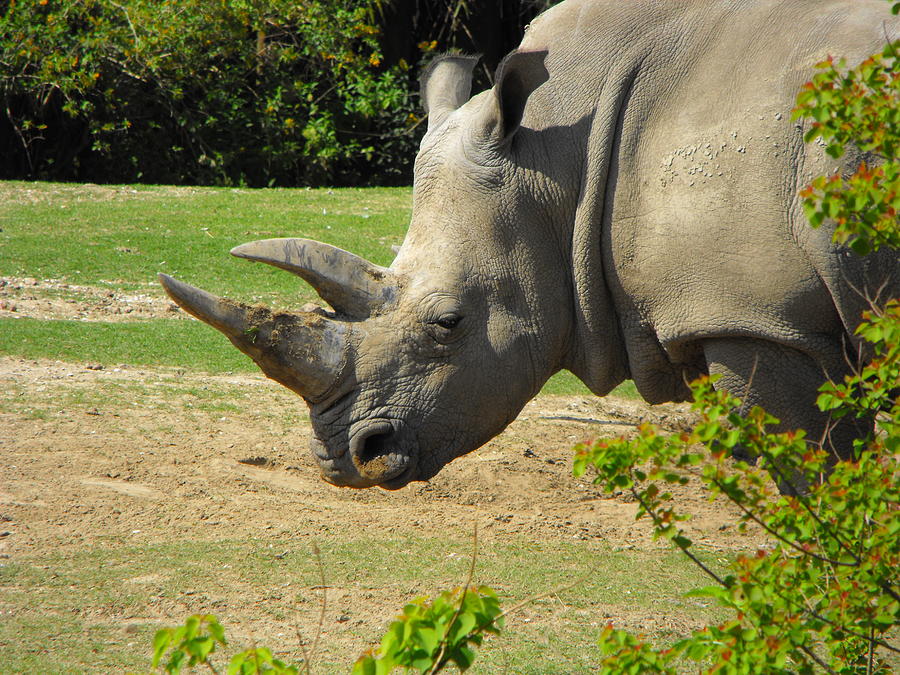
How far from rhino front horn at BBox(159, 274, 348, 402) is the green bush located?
1213 cm

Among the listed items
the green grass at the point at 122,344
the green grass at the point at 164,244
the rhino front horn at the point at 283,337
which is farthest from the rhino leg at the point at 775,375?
the green grass at the point at 122,344

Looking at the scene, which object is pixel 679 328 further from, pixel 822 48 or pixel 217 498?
pixel 217 498

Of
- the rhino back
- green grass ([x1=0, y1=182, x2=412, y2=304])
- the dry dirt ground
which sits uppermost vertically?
the rhino back

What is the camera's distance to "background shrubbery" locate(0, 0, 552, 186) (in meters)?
14.8

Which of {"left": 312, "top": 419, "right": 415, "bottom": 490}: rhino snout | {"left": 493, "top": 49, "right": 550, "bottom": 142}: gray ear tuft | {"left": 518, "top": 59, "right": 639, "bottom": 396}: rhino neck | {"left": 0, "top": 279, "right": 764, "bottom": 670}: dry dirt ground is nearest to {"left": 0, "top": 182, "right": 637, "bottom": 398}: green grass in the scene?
{"left": 0, "top": 279, "right": 764, "bottom": 670}: dry dirt ground

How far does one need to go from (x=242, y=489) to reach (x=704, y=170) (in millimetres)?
3037

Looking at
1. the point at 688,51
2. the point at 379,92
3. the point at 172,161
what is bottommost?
the point at 172,161

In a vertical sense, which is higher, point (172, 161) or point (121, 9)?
point (121, 9)

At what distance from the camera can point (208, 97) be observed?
51.3 feet

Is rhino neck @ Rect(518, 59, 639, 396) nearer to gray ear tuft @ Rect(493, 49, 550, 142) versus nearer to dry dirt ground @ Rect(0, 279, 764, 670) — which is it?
gray ear tuft @ Rect(493, 49, 550, 142)

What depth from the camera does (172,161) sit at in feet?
52.8

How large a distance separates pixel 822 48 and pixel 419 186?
1386mm

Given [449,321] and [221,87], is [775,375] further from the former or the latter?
[221,87]

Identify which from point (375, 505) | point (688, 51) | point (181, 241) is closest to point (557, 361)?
point (688, 51)
